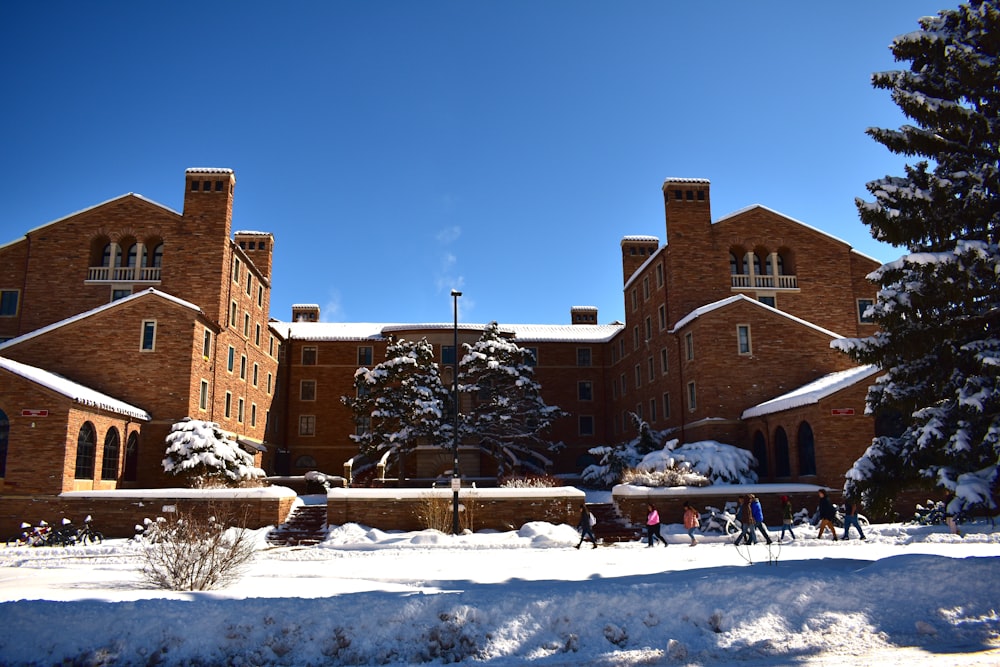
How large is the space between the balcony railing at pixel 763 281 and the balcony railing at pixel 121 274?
28911 millimetres

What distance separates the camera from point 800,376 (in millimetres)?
32562

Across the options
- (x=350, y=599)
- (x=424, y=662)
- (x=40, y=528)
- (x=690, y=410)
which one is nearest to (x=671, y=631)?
(x=424, y=662)

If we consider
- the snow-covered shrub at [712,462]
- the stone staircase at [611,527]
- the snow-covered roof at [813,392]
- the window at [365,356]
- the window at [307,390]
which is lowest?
the stone staircase at [611,527]

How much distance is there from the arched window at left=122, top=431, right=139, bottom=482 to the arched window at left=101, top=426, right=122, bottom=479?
116 centimetres

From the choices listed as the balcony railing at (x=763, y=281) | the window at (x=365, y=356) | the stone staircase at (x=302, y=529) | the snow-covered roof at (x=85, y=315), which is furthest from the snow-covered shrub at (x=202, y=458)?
the balcony railing at (x=763, y=281)

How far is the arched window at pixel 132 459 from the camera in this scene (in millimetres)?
29281

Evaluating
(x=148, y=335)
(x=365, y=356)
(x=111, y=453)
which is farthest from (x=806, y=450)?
(x=365, y=356)

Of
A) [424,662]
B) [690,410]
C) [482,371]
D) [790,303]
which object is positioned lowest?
[424,662]

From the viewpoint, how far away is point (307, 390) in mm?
49500

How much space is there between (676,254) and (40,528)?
2881 cm

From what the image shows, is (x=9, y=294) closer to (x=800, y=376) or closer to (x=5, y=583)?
(x=5, y=583)

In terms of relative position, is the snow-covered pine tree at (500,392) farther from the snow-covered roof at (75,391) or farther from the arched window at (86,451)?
the arched window at (86,451)

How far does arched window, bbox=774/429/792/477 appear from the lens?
1169 inches

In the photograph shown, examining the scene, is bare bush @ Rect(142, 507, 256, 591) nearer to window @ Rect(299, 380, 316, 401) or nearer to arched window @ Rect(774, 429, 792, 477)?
arched window @ Rect(774, 429, 792, 477)
